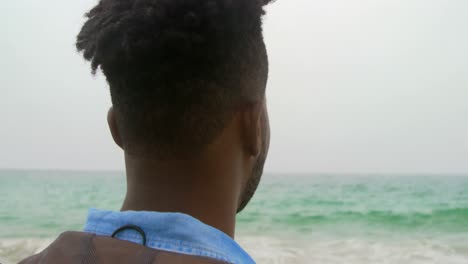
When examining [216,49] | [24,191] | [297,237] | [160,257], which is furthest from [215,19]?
[24,191]

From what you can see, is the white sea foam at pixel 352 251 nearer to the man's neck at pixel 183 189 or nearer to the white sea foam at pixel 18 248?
the white sea foam at pixel 18 248

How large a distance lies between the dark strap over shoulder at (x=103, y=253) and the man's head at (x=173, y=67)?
0.61ft

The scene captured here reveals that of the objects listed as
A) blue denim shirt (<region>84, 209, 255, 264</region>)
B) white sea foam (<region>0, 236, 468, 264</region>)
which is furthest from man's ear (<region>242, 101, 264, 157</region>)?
white sea foam (<region>0, 236, 468, 264</region>)

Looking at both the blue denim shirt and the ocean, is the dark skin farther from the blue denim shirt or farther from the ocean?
the ocean

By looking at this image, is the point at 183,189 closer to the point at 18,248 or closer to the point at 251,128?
the point at 251,128

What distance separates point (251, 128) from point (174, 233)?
249mm

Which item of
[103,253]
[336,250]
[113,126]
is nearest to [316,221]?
[336,250]

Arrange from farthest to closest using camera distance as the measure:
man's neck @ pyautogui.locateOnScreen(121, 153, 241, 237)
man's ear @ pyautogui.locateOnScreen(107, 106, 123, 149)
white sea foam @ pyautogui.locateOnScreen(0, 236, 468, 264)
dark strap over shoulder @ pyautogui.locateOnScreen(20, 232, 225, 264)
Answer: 1. white sea foam @ pyautogui.locateOnScreen(0, 236, 468, 264)
2. man's ear @ pyautogui.locateOnScreen(107, 106, 123, 149)
3. man's neck @ pyautogui.locateOnScreen(121, 153, 241, 237)
4. dark strap over shoulder @ pyautogui.locateOnScreen(20, 232, 225, 264)

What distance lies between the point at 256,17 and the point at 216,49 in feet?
0.38

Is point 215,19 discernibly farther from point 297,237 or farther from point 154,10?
point 297,237

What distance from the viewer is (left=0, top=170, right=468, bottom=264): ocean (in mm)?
6066

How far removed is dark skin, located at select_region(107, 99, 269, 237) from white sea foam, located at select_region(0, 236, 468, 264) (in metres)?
4.20

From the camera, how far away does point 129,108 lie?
87 cm

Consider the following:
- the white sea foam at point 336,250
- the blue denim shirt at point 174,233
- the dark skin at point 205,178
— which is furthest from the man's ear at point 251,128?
the white sea foam at point 336,250
